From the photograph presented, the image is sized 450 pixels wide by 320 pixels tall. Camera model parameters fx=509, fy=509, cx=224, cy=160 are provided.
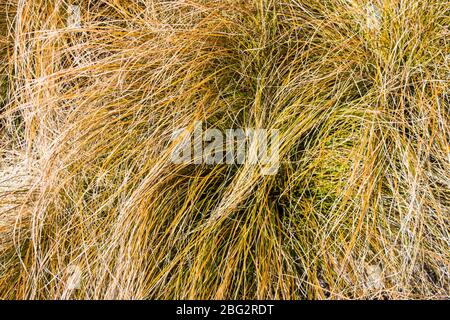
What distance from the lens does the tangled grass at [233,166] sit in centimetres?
132

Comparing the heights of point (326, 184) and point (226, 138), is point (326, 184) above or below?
below

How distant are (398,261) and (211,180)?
0.54 meters

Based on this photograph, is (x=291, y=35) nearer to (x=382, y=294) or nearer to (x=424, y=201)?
(x=424, y=201)

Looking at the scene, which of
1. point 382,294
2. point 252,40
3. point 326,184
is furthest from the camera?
point 252,40

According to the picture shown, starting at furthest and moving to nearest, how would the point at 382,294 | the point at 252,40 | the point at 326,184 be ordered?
the point at 252,40
the point at 326,184
the point at 382,294

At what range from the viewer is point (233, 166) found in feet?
4.70

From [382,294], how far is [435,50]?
2.23 ft

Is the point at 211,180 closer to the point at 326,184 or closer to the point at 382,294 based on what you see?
the point at 326,184

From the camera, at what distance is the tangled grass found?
132cm

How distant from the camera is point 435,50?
1.41 meters

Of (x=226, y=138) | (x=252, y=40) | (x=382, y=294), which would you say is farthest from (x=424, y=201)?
(x=252, y=40)

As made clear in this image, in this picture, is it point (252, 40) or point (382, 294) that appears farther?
point (252, 40)

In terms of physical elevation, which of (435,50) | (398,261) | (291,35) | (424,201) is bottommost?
(398,261)
